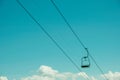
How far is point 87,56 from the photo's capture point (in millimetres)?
30453

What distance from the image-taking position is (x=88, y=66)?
31.0 m

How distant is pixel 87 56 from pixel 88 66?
1276 mm
